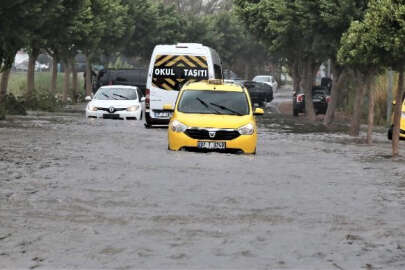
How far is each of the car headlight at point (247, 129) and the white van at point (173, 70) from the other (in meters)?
9.41

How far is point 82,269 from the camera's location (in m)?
8.91

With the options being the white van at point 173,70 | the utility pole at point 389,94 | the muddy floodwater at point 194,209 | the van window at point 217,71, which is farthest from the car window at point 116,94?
the muddy floodwater at point 194,209

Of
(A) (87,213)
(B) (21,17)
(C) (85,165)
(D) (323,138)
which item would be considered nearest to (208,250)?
(A) (87,213)

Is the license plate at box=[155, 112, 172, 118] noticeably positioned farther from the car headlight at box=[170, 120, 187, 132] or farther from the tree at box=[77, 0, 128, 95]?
the tree at box=[77, 0, 128, 95]

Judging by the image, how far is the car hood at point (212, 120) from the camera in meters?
20.6

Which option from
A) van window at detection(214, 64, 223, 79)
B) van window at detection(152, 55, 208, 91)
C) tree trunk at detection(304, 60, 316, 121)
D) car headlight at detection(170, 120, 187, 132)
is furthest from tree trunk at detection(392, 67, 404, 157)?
tree trunk at detection(304, 60, 316, 121)

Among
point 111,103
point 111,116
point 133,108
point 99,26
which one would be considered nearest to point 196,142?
point 111,116

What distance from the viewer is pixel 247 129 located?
68.4ft

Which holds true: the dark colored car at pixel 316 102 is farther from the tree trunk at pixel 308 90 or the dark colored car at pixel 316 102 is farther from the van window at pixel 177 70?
the van window at pixel 177 70

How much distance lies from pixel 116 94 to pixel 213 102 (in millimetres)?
14442

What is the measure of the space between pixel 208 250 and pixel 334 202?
4.42m

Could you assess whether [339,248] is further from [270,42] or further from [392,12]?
[270,42]

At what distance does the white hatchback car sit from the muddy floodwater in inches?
437

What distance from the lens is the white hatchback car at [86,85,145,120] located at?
34.8 metres
